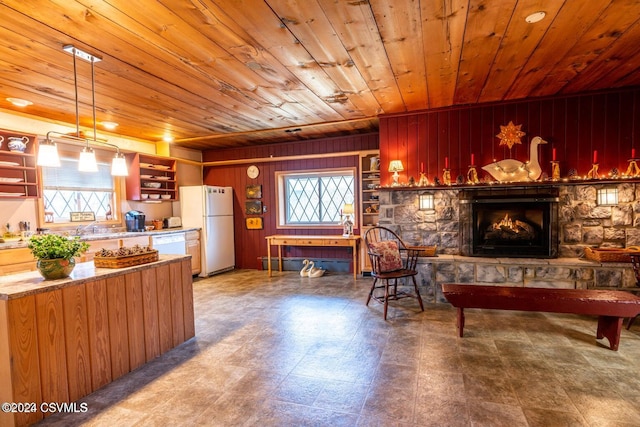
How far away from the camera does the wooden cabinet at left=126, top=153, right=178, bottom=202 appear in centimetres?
504

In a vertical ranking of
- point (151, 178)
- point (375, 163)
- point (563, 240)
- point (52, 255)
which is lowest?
point (563, 240)

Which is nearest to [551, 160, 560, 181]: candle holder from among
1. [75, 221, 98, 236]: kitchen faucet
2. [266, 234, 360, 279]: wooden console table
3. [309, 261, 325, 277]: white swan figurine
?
[266, 234, 360, 279]: wooden console table

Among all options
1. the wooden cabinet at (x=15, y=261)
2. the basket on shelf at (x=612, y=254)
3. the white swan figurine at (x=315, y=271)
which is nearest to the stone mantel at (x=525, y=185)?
the basket on shelf at (x=612, y=254)

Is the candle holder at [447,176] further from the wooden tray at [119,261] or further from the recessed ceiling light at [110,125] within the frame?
the recessed ceiling light at [110,125]

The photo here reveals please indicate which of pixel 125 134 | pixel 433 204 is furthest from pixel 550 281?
pixel 125 134

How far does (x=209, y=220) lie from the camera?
561 cm

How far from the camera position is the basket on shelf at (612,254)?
334cm

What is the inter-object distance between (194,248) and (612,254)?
5.68m

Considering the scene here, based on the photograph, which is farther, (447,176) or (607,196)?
(447,176)

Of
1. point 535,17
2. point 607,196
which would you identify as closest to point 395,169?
point 535,17

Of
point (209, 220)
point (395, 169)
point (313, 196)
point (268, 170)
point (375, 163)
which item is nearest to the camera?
point (395, 169)

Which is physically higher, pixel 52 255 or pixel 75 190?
pixel 75 190

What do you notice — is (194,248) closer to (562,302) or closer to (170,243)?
(170,243)

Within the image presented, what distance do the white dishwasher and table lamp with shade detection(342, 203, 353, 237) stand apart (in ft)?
8.72
